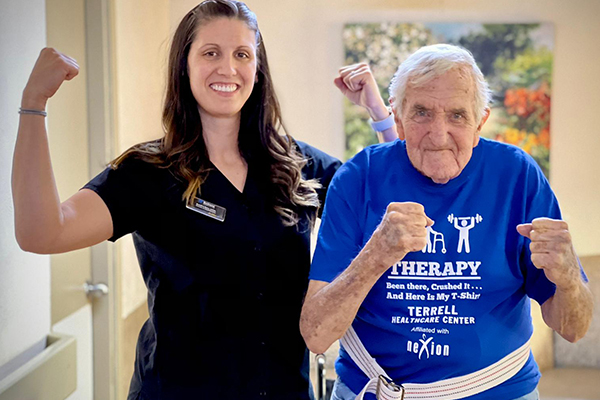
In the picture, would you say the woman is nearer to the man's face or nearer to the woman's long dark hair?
the woman's long dark hair

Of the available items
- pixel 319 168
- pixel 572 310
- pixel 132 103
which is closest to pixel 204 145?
Answer: pixel 319 168

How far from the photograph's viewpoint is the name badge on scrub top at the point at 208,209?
1502mm

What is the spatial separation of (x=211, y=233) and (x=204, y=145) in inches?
9.7

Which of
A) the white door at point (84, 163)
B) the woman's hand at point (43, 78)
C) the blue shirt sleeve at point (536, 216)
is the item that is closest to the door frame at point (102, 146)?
the white door at point (84, 163)

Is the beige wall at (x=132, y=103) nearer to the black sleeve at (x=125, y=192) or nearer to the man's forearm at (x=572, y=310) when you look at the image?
the black sleeve at (x=125, y=192)

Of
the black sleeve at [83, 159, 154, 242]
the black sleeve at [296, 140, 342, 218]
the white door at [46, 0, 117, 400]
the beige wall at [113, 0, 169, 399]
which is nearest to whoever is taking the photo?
the black sleeve at [83, 159, 154, 242]

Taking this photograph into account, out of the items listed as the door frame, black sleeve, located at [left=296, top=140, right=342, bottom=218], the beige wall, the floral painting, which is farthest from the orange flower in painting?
the door frame

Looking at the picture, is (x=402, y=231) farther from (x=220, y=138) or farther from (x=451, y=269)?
(x=220, y=138)

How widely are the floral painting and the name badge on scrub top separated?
2288 millimetres

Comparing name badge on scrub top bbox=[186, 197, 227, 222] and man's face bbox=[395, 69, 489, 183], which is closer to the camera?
man's face bbox=[395, 69, 489, 183]

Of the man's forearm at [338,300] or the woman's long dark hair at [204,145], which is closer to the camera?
the man's forearm at [338,300]

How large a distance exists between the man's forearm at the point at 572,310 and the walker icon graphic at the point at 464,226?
21cm

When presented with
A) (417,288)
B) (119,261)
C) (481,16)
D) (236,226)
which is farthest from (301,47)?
(417,288)

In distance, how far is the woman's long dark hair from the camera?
1546 millimetres
